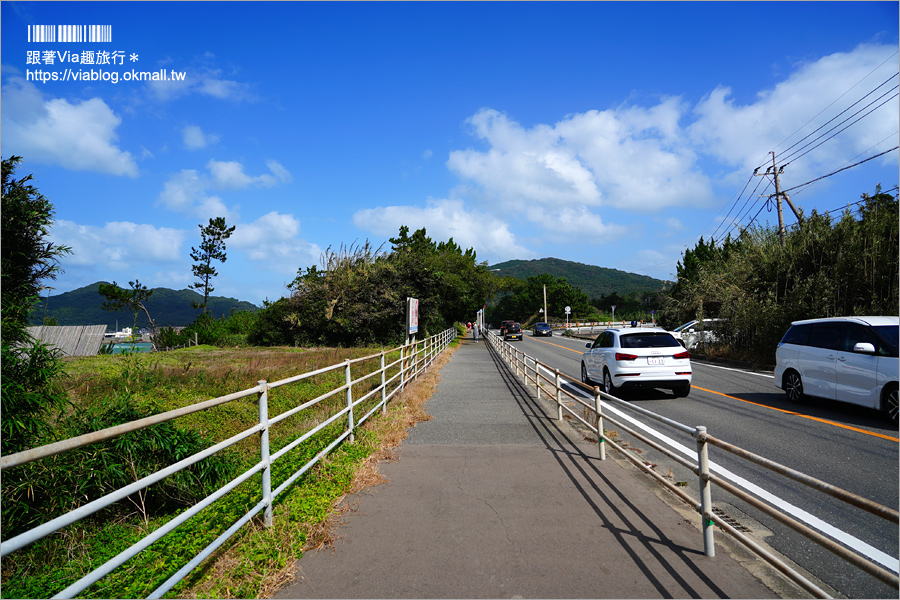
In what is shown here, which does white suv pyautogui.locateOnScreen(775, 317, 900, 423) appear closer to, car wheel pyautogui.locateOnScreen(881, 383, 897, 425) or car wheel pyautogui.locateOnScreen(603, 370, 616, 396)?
car wheel pyautogui.locateOnScreen(881, 383, 897, 425)

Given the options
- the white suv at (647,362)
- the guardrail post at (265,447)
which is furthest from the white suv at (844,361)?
the guardrail post at (265,447)

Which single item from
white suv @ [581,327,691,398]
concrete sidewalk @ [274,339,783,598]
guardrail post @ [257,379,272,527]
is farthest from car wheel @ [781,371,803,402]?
guardrail post @ [257,379,272,527]

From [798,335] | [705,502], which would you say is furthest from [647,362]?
[705,502]

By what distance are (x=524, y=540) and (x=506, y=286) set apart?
56.2m

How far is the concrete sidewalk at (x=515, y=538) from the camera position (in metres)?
3.28

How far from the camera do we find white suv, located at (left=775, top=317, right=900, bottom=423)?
27.0 feet

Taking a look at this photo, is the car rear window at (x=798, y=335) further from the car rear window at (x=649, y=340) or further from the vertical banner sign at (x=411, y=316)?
the vertical banner sign at (x=411, y=316)

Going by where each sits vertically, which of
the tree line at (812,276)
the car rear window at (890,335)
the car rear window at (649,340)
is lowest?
the car rear window at (649,340)

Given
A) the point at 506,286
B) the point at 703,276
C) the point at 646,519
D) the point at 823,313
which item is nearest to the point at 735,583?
the point at 646,519

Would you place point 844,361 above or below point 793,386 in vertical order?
above

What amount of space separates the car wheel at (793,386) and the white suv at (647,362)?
1.82 meters

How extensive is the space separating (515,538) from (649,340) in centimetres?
878

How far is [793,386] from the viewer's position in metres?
10.5

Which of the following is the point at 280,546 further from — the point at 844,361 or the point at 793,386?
the point at 793,386
